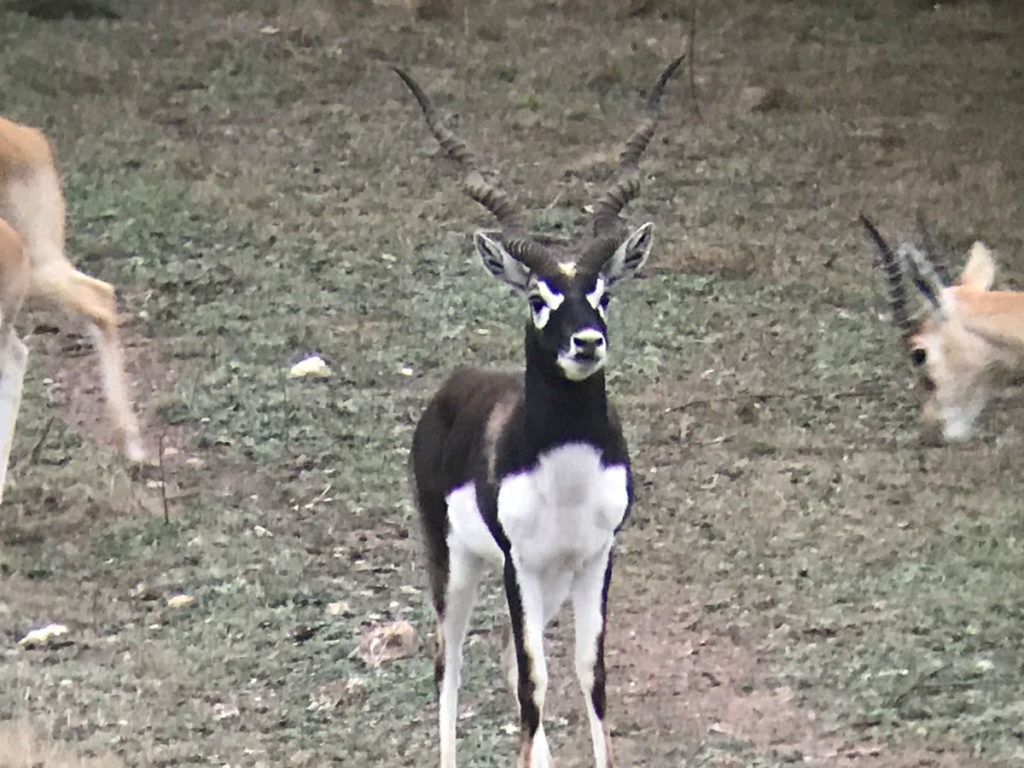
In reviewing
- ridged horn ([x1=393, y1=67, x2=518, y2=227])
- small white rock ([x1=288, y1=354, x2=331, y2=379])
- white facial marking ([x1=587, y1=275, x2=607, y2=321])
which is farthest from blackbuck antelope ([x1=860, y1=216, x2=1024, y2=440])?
small white rock ([x1=288, y1=354, x2=331, y2=379])

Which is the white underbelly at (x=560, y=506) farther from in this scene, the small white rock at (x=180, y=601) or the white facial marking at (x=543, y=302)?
the small white rock at (x=180, y=601)

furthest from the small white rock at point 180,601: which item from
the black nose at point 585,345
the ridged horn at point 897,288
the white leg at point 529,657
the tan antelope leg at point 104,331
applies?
Answer: the ridged horn at point 897,288

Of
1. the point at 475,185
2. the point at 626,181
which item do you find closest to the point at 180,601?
the point at 475,185

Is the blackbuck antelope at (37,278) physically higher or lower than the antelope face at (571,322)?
lower

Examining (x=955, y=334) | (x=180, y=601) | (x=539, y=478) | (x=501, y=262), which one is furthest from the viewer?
(x=955, y=334)

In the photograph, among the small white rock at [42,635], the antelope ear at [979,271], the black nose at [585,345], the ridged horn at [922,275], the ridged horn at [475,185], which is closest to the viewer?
the black nose at [585,345]

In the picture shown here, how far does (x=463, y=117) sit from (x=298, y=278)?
108 inches

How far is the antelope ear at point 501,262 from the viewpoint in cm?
496

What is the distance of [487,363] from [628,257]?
11.8ft

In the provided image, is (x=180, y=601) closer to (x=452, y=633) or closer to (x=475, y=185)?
(x=452, y=633)

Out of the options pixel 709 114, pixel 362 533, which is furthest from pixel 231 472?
pixel 709 114

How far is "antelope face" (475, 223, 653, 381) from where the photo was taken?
15.0ft

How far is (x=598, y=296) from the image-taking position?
473cm

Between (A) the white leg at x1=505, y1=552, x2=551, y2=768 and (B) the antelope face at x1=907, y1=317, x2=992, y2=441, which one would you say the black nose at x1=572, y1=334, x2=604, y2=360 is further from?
(B) the antelope face at x1=907, y1=317, x2=992, y2=441
